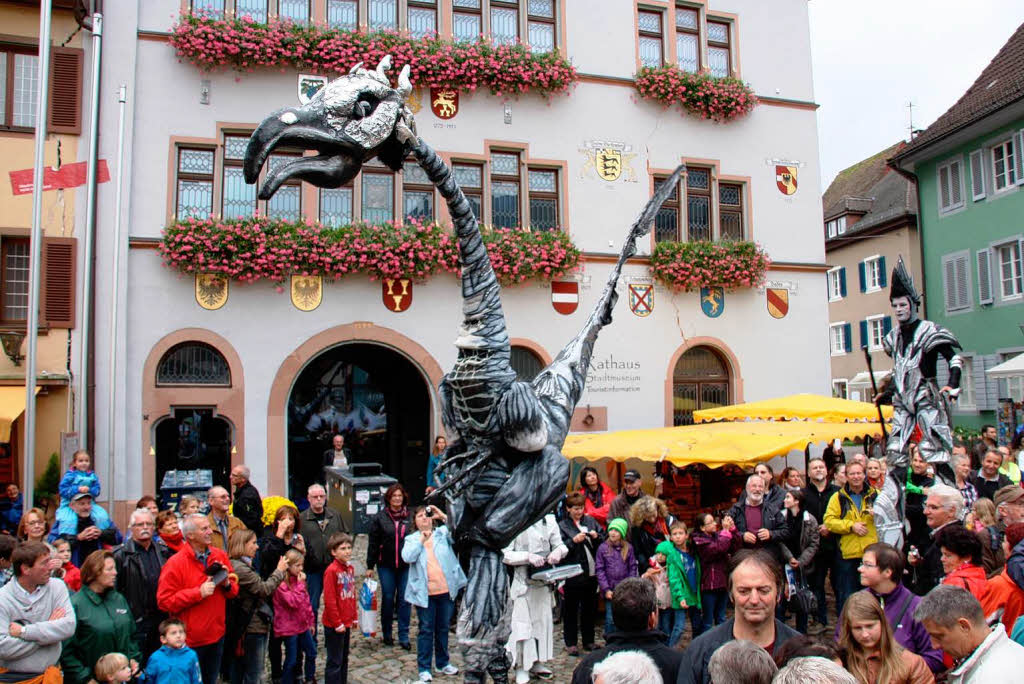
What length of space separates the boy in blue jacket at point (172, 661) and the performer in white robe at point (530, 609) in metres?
2.55

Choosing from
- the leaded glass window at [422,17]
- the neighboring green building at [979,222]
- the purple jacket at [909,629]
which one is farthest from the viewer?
the neighboring green building at [979,222]

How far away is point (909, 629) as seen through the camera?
4.18 metres

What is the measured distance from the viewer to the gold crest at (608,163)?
16094 mm

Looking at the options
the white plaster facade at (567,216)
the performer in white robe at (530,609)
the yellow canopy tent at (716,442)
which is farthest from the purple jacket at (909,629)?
the white plaster facade at (567,216)

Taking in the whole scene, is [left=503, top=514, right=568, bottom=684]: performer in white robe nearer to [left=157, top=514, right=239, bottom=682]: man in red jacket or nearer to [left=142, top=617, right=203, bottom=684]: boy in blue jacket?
[left=157, top=514, right=239, bottom=682]: man in red jacket

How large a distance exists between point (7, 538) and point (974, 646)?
220 inches

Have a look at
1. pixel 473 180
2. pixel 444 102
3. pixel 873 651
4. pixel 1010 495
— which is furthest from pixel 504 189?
pixel 873 651

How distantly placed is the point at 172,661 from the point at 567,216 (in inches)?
452

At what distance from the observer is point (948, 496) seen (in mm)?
5434

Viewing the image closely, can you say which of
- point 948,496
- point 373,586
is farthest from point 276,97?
point 948,496

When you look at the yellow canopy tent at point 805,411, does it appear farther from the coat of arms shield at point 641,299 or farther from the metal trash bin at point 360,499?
the metal trash bin at point 360,499

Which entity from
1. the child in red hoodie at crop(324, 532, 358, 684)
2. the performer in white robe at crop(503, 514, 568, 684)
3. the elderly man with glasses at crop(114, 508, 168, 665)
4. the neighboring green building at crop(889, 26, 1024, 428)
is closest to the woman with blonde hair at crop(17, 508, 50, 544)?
the elderly man with glasses at crop(114, 508, 168, 665)

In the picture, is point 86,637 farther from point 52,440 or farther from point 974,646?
point 52,440

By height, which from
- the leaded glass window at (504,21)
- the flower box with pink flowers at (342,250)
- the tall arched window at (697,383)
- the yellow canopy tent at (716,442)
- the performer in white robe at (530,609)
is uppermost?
the leaded glass window at (504,21)
